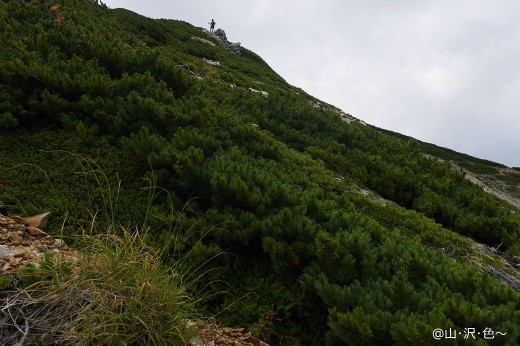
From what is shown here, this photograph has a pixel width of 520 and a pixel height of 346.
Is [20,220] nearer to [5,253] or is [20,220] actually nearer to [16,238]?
[16,238]

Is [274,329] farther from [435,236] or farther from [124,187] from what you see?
[435,236]

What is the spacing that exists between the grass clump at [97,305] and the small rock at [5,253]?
1.42ft

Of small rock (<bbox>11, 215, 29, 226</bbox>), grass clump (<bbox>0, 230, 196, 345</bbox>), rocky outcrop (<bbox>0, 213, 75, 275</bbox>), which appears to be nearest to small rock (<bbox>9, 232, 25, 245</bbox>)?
rocky outcrop (<bbox>0, 213, 75, 275</bbox>)

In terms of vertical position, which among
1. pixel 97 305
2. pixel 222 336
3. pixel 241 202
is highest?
pixel 241 202

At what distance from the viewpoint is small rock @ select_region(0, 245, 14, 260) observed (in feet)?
13.2

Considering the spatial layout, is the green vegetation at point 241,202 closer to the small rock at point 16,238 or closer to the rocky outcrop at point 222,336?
the rocky outcrop at point 222,336

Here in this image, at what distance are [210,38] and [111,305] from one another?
36378 millimetres

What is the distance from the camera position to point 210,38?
1465 inches

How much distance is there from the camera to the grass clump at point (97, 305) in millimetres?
3385

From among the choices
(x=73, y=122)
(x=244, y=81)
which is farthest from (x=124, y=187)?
(x=244, y=81)

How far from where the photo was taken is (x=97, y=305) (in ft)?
11.9

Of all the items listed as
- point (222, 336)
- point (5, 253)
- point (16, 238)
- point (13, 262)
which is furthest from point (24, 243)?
point (222, 336)

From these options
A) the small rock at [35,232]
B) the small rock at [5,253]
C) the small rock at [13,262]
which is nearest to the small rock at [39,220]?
the small rock at [35,232]

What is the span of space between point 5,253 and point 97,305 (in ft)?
4.12
